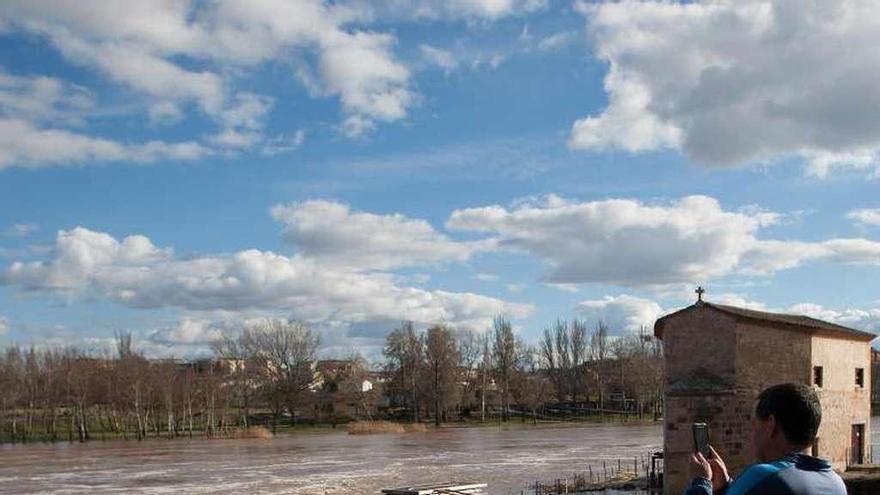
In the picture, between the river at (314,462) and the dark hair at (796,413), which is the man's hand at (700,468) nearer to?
the dark hair at (796,413)

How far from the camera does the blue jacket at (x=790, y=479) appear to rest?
12.4 ft

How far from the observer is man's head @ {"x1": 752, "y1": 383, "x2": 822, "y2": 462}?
13.2ft

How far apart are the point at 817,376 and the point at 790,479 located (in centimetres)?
2724

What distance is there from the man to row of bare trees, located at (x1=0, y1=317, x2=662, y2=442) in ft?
286

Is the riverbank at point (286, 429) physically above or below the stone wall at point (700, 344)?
below

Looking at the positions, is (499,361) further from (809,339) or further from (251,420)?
(809,339)

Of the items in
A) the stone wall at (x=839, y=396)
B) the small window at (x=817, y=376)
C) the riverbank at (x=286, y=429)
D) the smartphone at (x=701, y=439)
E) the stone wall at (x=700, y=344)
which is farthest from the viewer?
the riverbank at (x=286, y=429)

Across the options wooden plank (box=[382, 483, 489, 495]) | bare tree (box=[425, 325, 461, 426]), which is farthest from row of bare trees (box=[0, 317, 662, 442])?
wooden plank (box=[382, 483, 489, 495])

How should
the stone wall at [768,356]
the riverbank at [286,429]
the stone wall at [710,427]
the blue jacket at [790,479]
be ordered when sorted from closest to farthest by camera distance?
1. the blue jacket at [790,479]
2. the stone wall at [710,427]
3. the stone wall at [768,356]
4. the riverbank at [286,429]

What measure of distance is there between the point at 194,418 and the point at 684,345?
8298 cm

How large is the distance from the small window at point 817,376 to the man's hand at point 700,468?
85.9 feet

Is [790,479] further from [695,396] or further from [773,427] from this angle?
[695,396]

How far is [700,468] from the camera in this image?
442cm

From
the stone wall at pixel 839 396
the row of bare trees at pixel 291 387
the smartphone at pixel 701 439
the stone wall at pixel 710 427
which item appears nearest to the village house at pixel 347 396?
the row of bare trees at pixel 291 387
